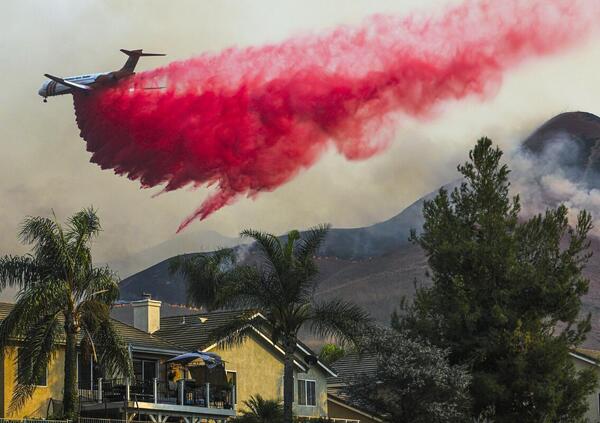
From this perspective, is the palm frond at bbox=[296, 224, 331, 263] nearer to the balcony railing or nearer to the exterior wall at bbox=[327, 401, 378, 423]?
the balcony railing

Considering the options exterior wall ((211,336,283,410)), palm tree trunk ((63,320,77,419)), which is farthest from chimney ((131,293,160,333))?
palm tree trunk ((63,320,77,419))

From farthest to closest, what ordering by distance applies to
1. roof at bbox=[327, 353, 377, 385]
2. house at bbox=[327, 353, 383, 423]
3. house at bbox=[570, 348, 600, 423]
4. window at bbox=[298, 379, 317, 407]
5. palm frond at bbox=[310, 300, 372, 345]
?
roof at bbox=[327, 353, 377, 385] → house at bbox=[327, 353, 383, 423] → house at bbox=[570, 348, 600, 423] → window at bbox=[298, 379, 317, 407] → palm frond at bbox=[310, 300, 372, 345]

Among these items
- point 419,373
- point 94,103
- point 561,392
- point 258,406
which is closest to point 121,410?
point 258,406

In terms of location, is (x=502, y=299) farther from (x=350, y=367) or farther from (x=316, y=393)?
(x=350, y=367)

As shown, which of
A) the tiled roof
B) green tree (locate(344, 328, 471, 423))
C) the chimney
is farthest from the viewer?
the chimney

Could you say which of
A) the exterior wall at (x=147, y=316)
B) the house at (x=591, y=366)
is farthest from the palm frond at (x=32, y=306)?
the house at (x=591, y=366)

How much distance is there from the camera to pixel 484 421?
5047cm

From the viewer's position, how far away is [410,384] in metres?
47.2

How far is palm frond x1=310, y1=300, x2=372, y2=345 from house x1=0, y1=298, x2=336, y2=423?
414 cm

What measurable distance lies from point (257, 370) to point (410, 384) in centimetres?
1169

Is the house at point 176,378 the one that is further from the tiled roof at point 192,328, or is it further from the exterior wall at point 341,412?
the exterior wall at point 341,412

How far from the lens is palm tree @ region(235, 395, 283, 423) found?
48594 mm

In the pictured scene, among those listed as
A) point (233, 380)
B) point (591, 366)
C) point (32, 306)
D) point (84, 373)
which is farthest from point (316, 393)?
point (32, 306)

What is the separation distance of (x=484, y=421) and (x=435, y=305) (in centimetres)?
539
